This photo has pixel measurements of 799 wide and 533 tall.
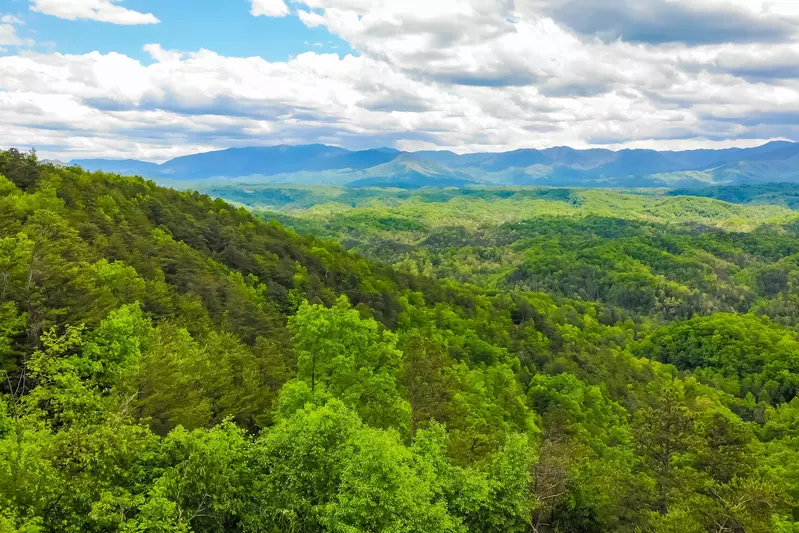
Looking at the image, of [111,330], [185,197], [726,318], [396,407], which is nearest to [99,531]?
[111,330]

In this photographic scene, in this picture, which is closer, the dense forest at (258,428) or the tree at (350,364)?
the dense forest at (258,428)

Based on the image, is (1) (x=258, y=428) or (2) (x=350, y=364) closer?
(1) (x=258, y=428)

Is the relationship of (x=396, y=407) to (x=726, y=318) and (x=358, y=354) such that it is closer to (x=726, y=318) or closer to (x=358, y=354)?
(x=358, y=354)

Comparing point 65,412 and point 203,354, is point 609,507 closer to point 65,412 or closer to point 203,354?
point 203,354

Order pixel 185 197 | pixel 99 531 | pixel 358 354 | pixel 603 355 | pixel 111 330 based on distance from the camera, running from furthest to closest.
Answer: pixel 603 355, pixel 185 197, pixel 358 354, pixel 111 330, pixel 99 531

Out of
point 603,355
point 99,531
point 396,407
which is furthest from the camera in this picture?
point 603,355

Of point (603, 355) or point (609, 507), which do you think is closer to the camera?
point (609, 507)

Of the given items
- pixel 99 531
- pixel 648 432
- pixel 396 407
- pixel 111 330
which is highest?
pixel 111 330

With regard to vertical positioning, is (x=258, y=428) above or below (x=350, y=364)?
below

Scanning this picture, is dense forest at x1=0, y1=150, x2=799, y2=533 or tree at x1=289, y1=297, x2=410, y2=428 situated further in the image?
tree at x1=289, y1=297, x2=410, y2=428

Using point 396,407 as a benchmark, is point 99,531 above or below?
above
